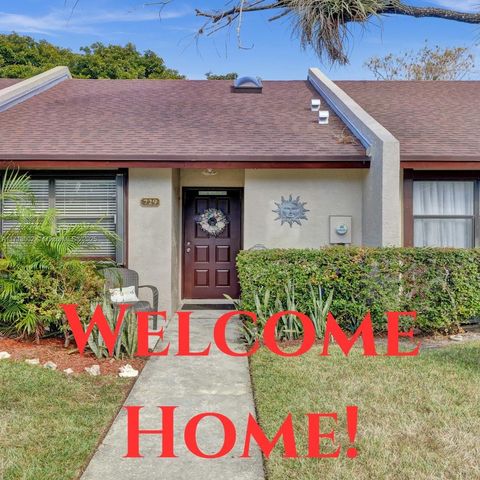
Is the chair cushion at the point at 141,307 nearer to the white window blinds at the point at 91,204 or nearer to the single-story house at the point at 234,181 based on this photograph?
the single-story house at the point at 234,181

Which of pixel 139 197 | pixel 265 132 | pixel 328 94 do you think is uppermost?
pixel 328 94

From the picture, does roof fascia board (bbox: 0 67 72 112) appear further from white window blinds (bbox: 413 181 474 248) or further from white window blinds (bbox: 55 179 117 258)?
white window blinds (bbox: 413 181 474 248)

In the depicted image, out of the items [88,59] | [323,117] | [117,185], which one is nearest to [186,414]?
[117,185]

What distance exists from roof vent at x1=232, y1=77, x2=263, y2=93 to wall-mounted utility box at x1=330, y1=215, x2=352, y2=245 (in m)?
5.04

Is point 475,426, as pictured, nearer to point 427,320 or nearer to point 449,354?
point 449,354

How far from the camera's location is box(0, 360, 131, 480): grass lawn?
3129 mm

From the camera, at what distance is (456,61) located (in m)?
24.1

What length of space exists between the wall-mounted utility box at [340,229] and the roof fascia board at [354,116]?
126cm

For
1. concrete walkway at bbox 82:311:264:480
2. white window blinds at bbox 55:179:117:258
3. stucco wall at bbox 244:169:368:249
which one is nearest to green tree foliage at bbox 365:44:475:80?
stucco wall at bbox 244:169:368:249

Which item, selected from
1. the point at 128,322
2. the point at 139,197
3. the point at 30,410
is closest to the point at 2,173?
the point at 139,197

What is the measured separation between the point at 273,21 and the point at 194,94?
23.6 feet

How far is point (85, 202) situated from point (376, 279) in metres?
5.24

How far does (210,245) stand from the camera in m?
10.1

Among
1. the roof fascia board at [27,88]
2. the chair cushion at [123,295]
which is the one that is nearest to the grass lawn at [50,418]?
the chair cushion at [123,295]
